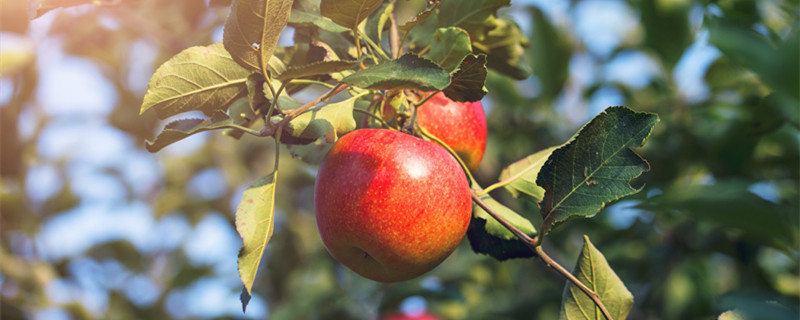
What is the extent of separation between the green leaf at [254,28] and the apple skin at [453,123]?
0.35 meters

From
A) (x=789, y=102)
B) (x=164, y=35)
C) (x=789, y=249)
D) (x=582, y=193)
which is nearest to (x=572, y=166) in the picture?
(x=582, y=193)

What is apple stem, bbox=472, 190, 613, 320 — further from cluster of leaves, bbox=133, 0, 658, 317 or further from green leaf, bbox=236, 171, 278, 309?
green leaf, bbox=236, 171, 278, 309

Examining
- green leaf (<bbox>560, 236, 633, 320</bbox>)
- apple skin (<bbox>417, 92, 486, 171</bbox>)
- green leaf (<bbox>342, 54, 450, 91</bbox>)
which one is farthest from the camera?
apple skin (<bbox>417, 92, 486, 171</bbox>)

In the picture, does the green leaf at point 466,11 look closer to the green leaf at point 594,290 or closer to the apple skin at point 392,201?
the apple skin at point 392,201

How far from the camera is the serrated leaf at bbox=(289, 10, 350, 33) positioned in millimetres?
905

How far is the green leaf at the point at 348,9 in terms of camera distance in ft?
2.75

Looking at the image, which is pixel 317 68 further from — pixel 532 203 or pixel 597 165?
pixel 532 203

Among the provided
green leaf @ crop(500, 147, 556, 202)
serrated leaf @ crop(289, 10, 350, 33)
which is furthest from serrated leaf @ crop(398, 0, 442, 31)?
green leaf @ crop(500, 147, 556, 202)

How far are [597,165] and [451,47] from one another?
10.5 inches

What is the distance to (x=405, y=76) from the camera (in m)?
0.71

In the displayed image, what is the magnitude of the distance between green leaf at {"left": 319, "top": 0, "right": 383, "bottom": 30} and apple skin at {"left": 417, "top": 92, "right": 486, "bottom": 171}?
0.24 m

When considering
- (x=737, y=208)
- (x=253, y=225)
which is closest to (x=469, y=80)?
(x=253, y=225)

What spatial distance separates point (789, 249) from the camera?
136 cm

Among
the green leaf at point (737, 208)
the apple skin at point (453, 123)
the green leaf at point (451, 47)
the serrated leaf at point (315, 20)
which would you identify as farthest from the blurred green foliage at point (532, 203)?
the green leaf at point (451, 47)
